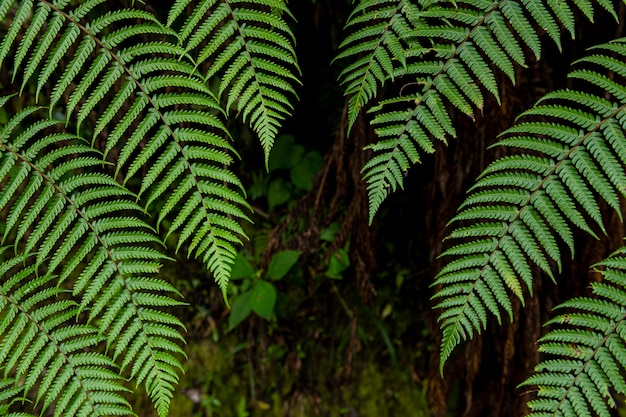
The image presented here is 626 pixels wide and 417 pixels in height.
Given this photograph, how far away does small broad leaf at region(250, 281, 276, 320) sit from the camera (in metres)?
2.50

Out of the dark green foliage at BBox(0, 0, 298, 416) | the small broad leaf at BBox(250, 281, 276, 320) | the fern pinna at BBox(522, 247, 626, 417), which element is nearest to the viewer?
the fern pinna at BBox(522, 247, 626, 417)

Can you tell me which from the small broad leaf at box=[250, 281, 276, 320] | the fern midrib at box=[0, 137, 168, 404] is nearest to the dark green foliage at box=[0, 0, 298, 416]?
the fern midrib at box=[0, 137, 168, 404]

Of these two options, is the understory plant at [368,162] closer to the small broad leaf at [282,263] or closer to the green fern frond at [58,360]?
the green fern frond at [58,360]

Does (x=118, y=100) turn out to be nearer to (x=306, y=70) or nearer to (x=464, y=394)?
(x=306, y=70)

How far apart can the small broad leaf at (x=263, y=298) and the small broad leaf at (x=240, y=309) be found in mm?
52

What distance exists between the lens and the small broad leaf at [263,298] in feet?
8.20

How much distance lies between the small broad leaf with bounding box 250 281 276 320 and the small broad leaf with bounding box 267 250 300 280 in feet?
0.22

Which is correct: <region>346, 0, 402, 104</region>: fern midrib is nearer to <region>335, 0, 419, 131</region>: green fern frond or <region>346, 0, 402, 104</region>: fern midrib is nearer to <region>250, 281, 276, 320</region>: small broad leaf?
<region>335, 0, 419, 131</region>: green fern frond

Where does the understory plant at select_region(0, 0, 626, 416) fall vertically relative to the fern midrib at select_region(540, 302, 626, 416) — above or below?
above

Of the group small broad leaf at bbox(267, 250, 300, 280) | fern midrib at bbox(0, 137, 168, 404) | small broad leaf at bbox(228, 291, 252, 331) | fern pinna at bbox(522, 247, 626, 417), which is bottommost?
fern pinna at bbox(522, 247, 626, 417)

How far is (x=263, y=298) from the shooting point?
2527 mm

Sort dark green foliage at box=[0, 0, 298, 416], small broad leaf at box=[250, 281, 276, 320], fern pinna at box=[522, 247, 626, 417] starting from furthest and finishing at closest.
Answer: small broad leaf at box=[250, 281, 276, 320] → dark green foliage at box=[0, 0, 298, 416] → fern pinna at box=[522, 247, 626, 417]

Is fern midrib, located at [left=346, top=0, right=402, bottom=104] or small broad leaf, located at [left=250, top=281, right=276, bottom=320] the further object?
small broad leaf, located at [left=250, top=281, right=276, bottom=320]

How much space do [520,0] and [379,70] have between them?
505 millimetres
